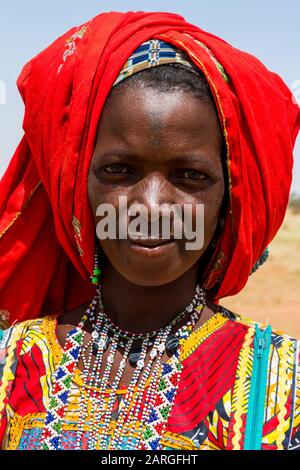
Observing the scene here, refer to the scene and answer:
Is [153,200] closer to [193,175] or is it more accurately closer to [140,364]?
[193,175]

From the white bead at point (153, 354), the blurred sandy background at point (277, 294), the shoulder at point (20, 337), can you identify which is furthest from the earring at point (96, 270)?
the blurred sandy background at point (277, 294)

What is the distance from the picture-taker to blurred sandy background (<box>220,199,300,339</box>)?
1208cm

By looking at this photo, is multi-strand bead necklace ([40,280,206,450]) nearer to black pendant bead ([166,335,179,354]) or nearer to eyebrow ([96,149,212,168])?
black pendant bead ([166,335,179,354])

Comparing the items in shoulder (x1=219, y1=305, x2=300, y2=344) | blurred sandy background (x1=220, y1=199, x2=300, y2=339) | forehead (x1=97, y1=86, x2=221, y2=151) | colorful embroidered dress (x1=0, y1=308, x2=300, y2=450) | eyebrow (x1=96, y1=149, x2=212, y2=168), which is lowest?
colorful embroidered dress (x1=0, y1=308, x2=300, y2=450)

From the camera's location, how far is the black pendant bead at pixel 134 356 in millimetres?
2500

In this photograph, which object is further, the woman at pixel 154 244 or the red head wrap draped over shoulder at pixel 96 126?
the red head wrap draped over shoulder at pixel 96 126

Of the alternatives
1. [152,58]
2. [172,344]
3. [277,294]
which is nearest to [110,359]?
[172,344]

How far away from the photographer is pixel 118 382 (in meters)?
2.47

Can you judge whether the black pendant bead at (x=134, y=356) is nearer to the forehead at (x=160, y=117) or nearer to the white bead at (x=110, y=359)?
the white bead at (x=110, y=359)

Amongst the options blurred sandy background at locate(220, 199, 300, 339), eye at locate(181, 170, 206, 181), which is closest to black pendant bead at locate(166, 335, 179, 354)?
eye at locate(181, 170, 206, 181)

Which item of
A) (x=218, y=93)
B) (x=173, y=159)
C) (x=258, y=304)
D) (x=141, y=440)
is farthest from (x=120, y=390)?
(x=258, y=304)

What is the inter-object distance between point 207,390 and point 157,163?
74 centimetres

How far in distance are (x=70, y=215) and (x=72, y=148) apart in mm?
238

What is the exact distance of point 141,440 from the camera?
2320 millimetres
